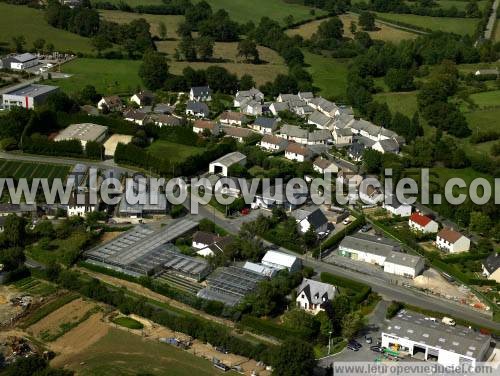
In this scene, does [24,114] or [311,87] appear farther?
[311,87]

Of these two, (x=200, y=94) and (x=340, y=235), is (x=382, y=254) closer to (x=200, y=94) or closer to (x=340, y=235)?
(x=340, y=235)

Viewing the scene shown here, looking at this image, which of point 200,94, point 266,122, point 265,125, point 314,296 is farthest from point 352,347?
point 200,94

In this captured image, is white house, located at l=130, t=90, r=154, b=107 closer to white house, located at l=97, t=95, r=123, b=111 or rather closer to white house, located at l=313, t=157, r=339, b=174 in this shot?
white house, located at l=97, t=95, r=123, b=111

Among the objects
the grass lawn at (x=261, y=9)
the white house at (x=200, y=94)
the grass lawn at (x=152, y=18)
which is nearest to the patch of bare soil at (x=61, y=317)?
the white house at (x=200, y=94)

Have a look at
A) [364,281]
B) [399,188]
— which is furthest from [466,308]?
[399,188]

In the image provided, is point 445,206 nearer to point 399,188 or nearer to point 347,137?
point 399,188

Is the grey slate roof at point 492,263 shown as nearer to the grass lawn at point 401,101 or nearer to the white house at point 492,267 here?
the white house at point 492,267
